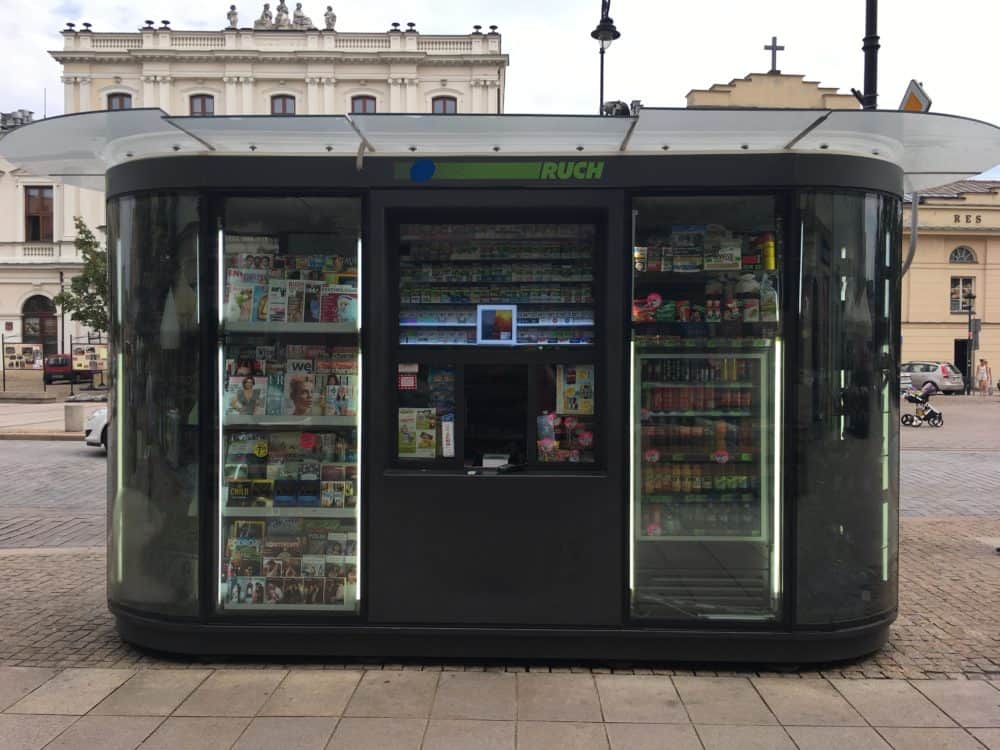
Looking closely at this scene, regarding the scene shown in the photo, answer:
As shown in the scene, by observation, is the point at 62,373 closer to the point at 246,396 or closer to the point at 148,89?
the point at 148,89

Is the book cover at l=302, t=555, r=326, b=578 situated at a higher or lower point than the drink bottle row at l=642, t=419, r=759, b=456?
lower

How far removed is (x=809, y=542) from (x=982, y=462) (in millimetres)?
12364

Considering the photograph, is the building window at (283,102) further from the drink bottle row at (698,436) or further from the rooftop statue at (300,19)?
the drink bottle row at (698,436)

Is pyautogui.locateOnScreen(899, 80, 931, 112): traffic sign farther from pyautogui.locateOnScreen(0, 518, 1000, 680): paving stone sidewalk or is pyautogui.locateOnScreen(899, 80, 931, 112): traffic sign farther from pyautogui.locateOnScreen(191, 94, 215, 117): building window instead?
pyautogui.locateOnScreen(191, 94, 215, 117): building window

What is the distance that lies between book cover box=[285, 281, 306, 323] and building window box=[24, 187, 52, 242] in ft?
160

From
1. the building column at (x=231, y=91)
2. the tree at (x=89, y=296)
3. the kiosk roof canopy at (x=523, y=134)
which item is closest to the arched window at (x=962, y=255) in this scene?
the building column at (x=231, y=91)

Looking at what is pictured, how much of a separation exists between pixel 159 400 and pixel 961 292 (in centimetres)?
4827

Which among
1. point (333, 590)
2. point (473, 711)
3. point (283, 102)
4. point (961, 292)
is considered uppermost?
point (283, 102)

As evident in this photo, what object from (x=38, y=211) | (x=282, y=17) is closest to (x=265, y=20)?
(x=282, y=17)

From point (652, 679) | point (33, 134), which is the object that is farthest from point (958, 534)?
point (33, 134)

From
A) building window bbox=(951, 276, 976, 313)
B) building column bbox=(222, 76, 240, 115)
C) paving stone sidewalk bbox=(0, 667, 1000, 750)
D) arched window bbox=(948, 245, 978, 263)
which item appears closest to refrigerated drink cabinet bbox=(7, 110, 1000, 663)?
paving stone sidewalk bbox=(0, 667, 1000, 750)

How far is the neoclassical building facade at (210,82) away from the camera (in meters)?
45.3

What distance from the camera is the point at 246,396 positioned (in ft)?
15.4

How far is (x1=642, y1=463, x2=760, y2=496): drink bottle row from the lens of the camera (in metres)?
4.69
